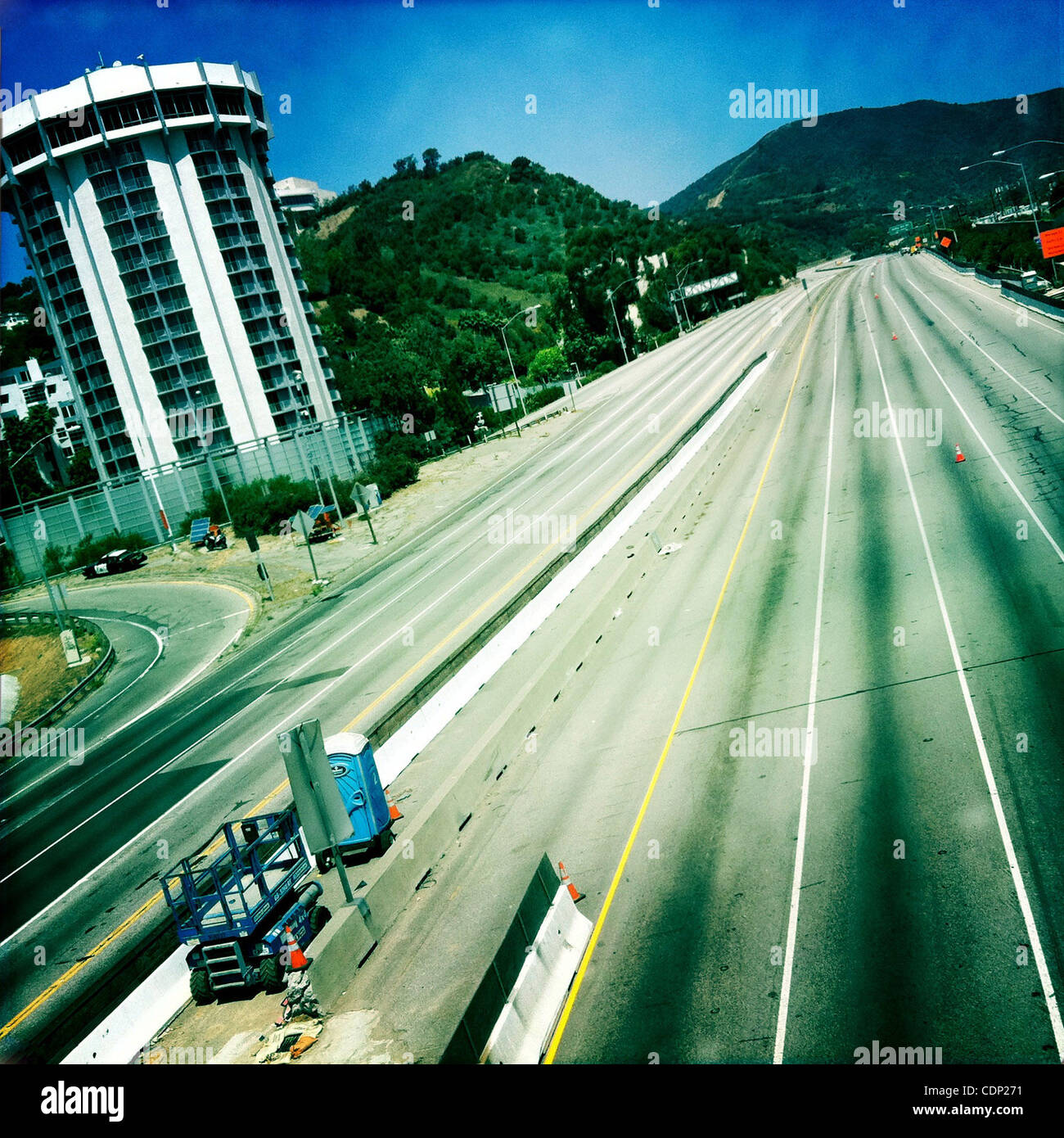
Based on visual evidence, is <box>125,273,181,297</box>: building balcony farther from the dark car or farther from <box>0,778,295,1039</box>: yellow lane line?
<box>0,778,295,1039</box>: yellow lane line

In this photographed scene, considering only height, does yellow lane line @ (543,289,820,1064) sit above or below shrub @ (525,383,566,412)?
below

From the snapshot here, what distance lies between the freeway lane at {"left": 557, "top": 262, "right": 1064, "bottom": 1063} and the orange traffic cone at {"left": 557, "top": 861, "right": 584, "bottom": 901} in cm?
63

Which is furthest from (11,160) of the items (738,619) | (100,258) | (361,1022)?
(361,1022)

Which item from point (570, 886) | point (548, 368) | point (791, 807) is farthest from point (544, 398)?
point (570, 886)

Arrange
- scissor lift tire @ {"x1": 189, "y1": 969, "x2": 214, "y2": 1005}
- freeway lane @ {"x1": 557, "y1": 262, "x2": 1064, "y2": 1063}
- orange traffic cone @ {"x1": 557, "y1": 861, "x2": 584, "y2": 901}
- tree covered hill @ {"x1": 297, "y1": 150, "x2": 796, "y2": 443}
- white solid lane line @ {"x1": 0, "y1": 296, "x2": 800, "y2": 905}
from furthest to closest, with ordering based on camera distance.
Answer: tree covered hill @ {"x1": 297, "y1": 150, "x2": 796, "y2": 443}
white solid lane line @ {"x1": 0, "y1": 296, "x2": 800, "y2": 905}
orange traffic cone @ {"x1": 557, "y1": 861, "x2": 584, "y2": 901}
scissor lift tire @ {"x1": 189, "y1": 969, "x2": 214, "y2": 1005}
freeway lane @ {"x1": 557, "y1": 262, "x2": 1064, "y2": 1063}

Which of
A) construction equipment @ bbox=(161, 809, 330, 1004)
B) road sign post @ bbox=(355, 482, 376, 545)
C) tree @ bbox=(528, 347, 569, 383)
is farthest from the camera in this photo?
tree @ bbox=(528, 347, 569, 383)

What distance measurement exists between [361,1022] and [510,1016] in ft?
7.75

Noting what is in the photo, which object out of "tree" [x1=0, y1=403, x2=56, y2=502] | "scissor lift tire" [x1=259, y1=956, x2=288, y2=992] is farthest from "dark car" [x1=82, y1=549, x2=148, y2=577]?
"scissor lift tire" [x1=259, y1=956, x2=288, y2=992]

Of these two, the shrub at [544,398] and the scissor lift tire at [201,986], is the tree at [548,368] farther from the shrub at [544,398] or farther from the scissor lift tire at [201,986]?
the scissor lift tire at [201,986]

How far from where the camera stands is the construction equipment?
10.7 meters

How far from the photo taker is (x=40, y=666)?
36594 millimetres

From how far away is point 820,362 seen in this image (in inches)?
2196

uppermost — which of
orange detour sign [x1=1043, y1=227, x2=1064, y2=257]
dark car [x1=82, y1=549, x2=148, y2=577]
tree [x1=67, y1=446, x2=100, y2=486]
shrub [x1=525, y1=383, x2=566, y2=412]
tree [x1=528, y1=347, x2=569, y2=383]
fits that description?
tree [x1=67, y1=446, x2=100, y2=486]

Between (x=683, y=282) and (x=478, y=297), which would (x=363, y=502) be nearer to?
(x=683, y=282)
